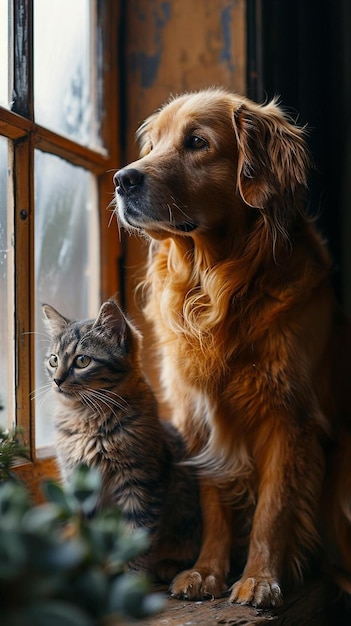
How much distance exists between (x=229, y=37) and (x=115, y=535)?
71.3 inches

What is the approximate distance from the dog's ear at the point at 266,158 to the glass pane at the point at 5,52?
1.78ft

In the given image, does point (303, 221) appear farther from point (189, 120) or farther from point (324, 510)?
point (324, 510)

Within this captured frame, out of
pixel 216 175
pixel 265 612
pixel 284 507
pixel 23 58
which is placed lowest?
pixel 265 612

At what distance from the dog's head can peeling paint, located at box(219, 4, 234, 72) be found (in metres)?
0.58

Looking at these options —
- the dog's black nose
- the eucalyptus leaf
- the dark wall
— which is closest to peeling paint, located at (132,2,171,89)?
the dark wall

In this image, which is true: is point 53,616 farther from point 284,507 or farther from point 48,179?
point 48,179

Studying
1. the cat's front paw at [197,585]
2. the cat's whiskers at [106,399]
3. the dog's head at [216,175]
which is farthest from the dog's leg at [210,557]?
the dog's head at [216,175]

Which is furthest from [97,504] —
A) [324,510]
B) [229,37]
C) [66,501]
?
[229,37]

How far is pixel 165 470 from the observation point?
58.9 inches

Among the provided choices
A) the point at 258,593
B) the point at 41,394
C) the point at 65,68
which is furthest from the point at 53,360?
the point at 65,68

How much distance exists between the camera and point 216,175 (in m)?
1.52

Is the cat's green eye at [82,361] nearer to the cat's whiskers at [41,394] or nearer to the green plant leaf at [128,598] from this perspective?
the cat's whiskers at [41,394]

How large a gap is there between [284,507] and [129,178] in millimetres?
831

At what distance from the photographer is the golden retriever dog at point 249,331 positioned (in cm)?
149
